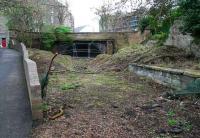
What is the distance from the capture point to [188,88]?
338 inches

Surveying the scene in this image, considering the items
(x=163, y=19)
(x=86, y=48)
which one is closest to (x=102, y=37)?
(x=86, y=48)

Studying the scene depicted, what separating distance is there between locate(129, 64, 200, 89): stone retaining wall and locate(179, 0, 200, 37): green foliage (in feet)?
6.39

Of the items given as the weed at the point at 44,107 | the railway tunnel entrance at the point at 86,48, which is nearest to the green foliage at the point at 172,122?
the weed at the point at 44,107

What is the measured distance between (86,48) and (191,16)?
21.4 metres

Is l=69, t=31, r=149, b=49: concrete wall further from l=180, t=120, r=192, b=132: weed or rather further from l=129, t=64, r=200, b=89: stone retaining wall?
l=180, t=120, r=192, b=132: weed

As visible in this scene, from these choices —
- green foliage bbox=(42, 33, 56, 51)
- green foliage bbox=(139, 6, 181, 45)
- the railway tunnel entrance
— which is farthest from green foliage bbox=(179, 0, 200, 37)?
green foliage bbox=(42, 33, 56, 51)

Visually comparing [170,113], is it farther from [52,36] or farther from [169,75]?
[52,36]

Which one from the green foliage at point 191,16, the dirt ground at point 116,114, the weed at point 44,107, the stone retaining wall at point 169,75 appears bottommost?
the dirt ground at point 116,114

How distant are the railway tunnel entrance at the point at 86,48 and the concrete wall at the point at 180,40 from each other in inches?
600

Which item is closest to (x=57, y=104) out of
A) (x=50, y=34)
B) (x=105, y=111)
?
(x=105, y=111)

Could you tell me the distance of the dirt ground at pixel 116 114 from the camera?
643cm

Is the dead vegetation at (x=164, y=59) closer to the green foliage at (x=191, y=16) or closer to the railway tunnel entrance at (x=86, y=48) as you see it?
the green foliage at (x=191, y=16)

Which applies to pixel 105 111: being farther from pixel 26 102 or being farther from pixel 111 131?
pixel 26 102

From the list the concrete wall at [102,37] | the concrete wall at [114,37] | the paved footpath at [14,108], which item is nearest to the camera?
the paved footpath at [14,108]
